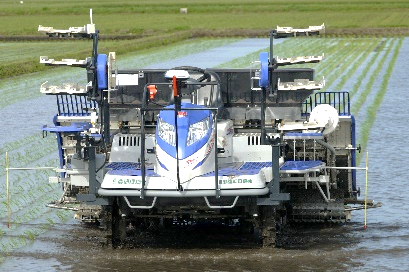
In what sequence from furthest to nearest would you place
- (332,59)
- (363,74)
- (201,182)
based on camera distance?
(332,59), (363,74), (201,182)

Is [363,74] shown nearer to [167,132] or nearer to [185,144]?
[167,132]

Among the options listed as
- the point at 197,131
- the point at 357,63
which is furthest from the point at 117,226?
the point at 357,63

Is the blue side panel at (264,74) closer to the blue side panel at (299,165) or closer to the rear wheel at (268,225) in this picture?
the blue side panel at (299,165)

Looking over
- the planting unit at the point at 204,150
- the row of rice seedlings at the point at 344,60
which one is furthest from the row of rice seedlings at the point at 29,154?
the row of rice seedlings at the point at 344,60

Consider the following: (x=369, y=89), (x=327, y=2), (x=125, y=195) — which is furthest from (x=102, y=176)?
(x=327, y=2)

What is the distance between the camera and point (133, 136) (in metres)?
14.1

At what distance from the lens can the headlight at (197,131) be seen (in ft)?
41.2

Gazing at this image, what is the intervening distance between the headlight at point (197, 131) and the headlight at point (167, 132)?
189 mm

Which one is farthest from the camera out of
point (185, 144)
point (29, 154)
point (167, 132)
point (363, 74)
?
point (363, 74)

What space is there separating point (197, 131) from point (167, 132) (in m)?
0.36

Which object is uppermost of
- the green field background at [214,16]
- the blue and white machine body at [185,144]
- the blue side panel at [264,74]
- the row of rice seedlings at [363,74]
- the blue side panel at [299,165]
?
the blue side panel at [264,74]

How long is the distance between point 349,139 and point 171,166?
3.71m

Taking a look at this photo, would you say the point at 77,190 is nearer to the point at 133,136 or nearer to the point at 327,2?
the point at 133,136

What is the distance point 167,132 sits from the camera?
12.7m
